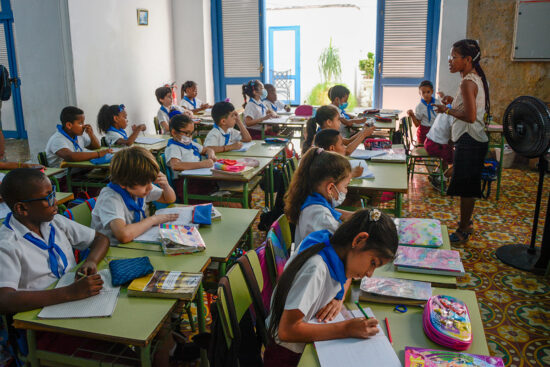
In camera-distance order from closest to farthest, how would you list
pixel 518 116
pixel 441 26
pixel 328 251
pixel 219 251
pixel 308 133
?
1. pixel 328 251
2. pixel 219 251
3. pixel 518 116
4. pixel 308 133
5. pixel 441 26

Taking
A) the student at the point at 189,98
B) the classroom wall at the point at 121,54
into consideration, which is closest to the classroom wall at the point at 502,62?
the student at the point at 189,98

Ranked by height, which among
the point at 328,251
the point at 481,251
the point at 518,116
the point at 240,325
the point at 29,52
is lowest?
the point at 481,251

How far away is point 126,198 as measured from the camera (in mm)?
2188

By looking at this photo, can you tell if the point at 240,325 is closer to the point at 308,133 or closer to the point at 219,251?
the point at 219,251

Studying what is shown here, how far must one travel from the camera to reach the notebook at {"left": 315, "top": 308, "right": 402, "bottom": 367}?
1.23 meters

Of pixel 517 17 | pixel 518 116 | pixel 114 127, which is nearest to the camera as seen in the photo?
pixel 518 116

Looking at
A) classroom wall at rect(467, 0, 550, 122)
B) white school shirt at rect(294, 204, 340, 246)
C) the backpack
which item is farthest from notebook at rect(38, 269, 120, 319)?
classroom wall at rect(467, 0, 550, 122)

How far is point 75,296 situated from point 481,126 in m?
3.00

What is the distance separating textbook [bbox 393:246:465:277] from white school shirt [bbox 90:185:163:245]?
4.23ft

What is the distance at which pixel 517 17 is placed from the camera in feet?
20.1

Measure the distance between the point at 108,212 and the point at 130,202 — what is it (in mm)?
135

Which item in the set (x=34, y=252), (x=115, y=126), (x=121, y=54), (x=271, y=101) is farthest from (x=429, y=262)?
(x=121, y=54)

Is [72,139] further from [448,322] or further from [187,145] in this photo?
[448,322]

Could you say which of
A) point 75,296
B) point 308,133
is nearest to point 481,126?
point 308,133
